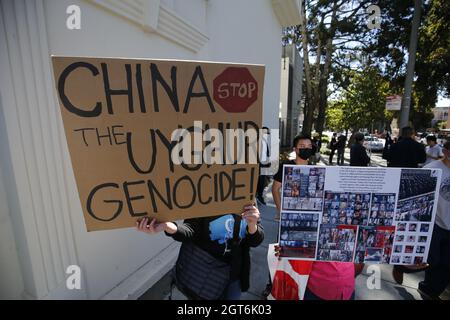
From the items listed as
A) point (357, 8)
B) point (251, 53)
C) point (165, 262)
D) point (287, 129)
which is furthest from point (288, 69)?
point (165, 262)

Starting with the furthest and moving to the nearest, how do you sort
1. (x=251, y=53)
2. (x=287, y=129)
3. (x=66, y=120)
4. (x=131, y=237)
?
1. (x=287, y=129)
2. (x=251, y=53)
3. (x=131, y=237)
4. (x=66, y=120)

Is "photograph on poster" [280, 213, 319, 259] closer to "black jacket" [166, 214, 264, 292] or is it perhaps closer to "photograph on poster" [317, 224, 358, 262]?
"photograph on poster" [317, 224, 358, 262]

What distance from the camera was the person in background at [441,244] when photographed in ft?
7.55

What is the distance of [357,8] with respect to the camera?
11.3 m

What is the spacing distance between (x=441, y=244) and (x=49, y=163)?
3547 millimetres

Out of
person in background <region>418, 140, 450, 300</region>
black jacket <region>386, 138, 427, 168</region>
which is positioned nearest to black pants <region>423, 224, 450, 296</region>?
person in background <region>418, 140, 450, 300</region>

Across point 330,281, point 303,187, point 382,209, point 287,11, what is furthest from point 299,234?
point 287,11

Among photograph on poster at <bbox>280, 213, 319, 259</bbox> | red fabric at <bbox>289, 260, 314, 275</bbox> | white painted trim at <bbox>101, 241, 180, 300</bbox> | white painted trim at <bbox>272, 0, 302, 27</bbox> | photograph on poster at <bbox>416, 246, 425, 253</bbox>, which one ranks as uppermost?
white painted trim at <bbox>272, 0, 302, 27</bbox>

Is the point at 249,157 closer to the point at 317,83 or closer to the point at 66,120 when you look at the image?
the point at 66,120

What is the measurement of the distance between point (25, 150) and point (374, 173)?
236cm

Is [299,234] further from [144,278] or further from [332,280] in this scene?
[144,278]

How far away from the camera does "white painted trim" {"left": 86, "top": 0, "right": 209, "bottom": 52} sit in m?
2.26

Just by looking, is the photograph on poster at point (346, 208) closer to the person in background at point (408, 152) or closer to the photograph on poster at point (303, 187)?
the photograph on poster at point (303, 187)

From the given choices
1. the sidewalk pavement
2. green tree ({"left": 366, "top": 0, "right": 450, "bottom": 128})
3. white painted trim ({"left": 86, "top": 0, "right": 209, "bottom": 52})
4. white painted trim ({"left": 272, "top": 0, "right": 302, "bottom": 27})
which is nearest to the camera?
white painted trim ({"left": 86, "top": 0, "right": 209, "bottom": 52})
